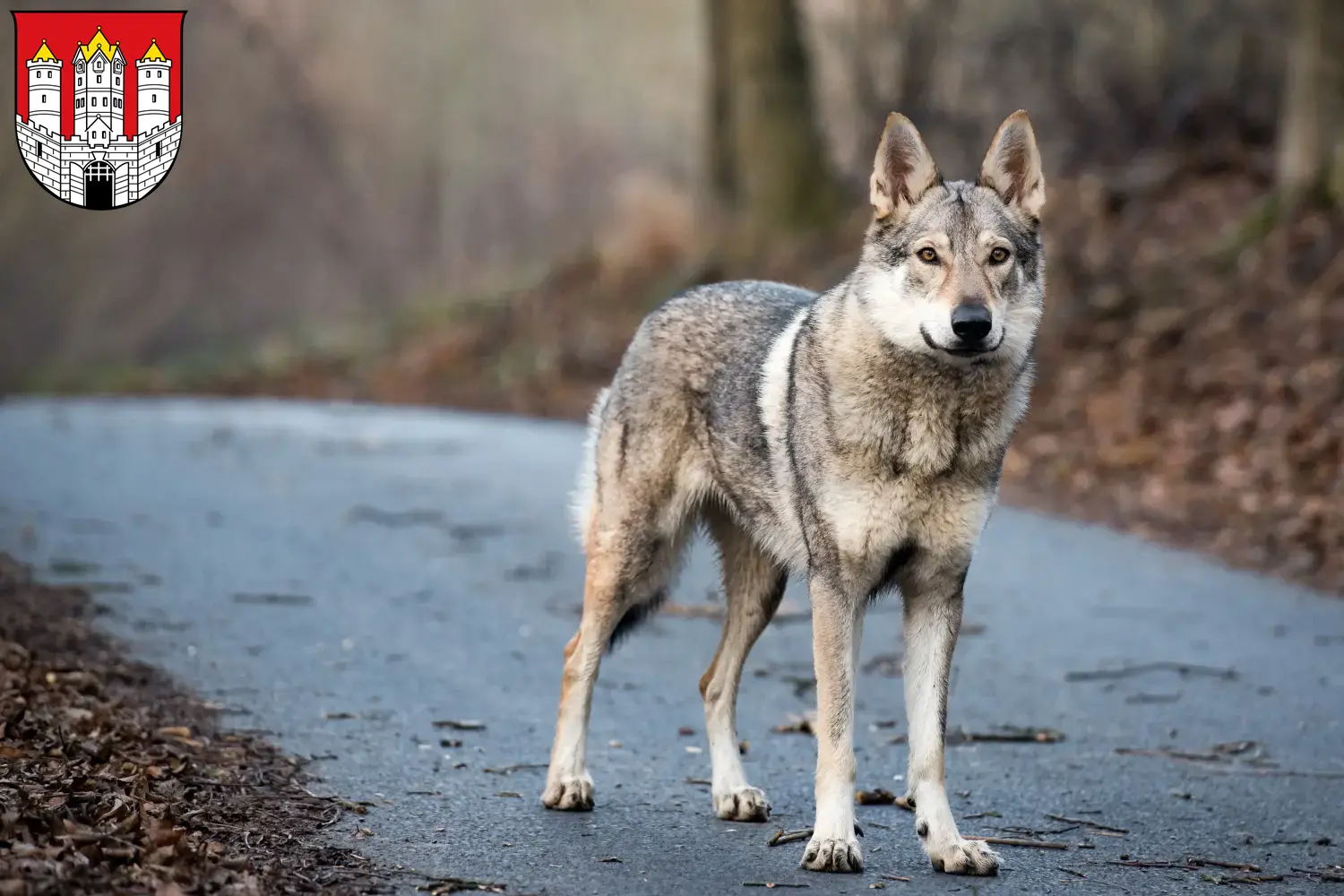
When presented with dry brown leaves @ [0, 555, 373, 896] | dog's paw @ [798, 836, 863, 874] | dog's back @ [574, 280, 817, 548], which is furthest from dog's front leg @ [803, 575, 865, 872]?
dry brown leaves @ [0, 555, 373, 896]

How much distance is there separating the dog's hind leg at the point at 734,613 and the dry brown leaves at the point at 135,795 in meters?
1.50

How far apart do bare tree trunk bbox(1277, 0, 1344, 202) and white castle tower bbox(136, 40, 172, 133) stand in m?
10.4

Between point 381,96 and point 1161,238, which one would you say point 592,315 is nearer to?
point 1161,238

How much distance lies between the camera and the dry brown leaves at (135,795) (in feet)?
13.4

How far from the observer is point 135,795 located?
16.0ft

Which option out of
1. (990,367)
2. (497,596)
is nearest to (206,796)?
(990,367)

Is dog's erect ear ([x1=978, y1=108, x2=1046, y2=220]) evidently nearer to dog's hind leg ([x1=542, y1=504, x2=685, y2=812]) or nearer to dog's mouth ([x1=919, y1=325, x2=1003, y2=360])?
dog's mouth ([x1=919, y1=325, x2=1003, y2=360])

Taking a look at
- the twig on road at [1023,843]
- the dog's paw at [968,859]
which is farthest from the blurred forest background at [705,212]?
the dog's paw at [968,859]

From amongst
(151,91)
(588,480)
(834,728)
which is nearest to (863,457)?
(834,728)

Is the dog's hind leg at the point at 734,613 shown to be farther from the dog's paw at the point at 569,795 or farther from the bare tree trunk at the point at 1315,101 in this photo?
the bare tree trunk at the point at 1315,101

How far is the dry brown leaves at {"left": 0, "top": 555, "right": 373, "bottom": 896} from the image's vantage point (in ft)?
13.4

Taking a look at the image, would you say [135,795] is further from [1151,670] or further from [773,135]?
[773,135]

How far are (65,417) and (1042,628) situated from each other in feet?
39.9

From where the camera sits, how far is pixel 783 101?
2302cm
